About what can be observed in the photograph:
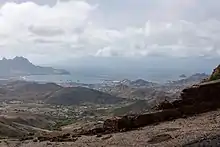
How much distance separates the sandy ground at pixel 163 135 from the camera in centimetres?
2631

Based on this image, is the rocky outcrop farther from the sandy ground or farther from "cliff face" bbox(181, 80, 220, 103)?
the sandy ground

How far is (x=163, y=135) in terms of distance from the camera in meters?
28.2

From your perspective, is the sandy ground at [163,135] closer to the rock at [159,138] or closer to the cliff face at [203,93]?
the rock at [159,138]

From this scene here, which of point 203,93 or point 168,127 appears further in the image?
point 203,93

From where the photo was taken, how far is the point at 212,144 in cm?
2280

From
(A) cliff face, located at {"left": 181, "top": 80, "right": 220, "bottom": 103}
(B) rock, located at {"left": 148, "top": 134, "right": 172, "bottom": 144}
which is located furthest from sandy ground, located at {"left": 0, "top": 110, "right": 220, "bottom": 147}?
(A) cliff face, located at {"left": 181, "top": 80, "right": 220, "bottom": 103}

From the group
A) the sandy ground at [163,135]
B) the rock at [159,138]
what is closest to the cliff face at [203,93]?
the sandy ground at [163,135]

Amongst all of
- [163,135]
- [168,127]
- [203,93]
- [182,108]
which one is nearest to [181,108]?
[182,108]

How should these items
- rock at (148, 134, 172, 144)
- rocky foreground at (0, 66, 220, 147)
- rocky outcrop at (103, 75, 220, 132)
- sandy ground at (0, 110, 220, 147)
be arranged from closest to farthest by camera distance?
sandy ground at (0, 110, 220, 147), rocky foreground at (0, 66, 220, 147), rock at (148, 134, 172, 144), rocky outcrop at (103, 75, 220, 132)

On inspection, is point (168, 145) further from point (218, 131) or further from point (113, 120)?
point (113, 120)

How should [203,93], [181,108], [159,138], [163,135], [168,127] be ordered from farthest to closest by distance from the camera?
[203,93] → [181,108] → [168,127] → [163,135] → [159,138]

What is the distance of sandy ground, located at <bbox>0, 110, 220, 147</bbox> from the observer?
1036 inches

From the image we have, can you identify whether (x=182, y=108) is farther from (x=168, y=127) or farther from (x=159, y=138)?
(x=159, y=138)

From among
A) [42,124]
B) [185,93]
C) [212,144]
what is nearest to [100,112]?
[42,124]
